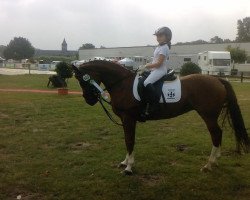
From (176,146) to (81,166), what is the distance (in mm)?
2524

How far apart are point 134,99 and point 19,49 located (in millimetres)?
100084

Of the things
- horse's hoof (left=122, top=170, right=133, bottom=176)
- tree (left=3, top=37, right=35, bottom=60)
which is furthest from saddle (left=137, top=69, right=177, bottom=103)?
tree (left=3, top=37, right=35, bottom=60)

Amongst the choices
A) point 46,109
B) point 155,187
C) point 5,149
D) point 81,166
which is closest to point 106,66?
point 81,166

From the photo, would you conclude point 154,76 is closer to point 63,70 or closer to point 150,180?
point 150,180

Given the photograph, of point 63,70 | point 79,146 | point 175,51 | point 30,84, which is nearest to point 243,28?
point 175,51

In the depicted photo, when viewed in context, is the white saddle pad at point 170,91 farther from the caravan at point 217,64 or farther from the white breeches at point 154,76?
the caravan at point 217,64

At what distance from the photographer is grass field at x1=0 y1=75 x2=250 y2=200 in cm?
593

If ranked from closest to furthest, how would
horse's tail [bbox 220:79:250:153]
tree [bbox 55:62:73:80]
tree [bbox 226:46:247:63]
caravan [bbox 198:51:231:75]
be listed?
horse's tail [bbox 220:79:250:153] → tree [bbox 55:62:73:80] → caravan [bbox 198:51:231:75] → tree [bbox 226:46:247:63]

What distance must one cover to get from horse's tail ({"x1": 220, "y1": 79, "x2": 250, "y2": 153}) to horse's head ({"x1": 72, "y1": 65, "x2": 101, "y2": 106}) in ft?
8.10

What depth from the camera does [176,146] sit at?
8.62 m

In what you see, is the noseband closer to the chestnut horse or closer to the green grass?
the chestnut horse

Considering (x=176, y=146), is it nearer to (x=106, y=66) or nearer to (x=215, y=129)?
(x=215, y=129)

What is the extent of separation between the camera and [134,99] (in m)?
6.90

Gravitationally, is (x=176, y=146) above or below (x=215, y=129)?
below
